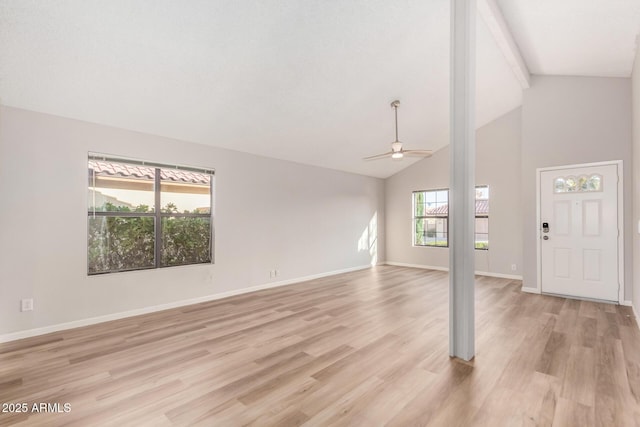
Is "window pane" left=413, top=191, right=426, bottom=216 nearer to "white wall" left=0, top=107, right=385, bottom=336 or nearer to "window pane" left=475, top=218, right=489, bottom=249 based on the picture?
"window pane" left=475, top=218, right=489, bottom=249

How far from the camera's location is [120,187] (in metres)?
4.06

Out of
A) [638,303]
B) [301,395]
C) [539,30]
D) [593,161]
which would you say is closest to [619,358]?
[638,303]

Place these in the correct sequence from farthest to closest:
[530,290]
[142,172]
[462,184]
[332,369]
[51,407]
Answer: [530,290] → [142,172] → [462,184] → [332,369] → [51,407]

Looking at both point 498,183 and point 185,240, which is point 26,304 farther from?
point 498,183

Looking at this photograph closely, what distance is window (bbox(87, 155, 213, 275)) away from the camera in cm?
388

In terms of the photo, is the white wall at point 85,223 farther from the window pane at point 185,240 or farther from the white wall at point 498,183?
the white wall at point 498,183

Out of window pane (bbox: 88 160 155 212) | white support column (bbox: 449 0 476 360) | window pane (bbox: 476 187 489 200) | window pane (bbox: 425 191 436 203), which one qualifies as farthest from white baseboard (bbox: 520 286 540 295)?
window pane (bbox: 88 160 155 212)

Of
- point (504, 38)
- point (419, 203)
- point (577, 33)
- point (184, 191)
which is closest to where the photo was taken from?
point (577, 33)

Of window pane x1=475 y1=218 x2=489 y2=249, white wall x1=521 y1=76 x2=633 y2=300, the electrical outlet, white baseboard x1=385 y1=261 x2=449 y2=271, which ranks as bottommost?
white baseboard x1=385 y1=261 x2=449 y2=271

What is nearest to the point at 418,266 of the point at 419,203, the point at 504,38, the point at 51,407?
the point at 419,203

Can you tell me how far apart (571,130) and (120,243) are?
6858 mm

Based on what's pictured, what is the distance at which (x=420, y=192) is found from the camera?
7938 millimetres

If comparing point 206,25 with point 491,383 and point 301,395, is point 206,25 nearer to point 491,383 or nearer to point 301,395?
point 301,395

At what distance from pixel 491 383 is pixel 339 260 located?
4.95m
